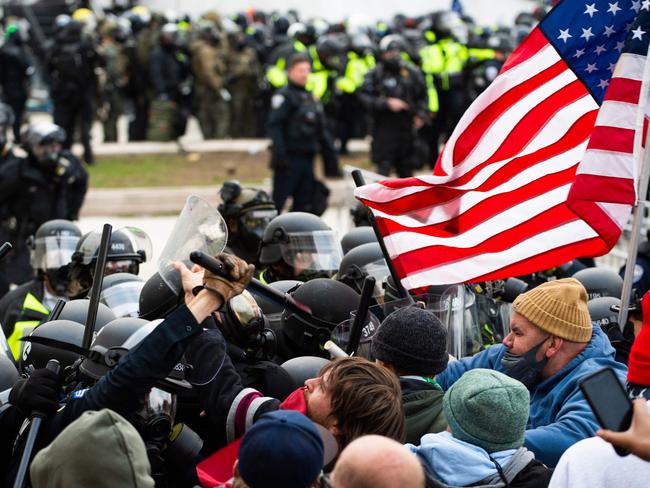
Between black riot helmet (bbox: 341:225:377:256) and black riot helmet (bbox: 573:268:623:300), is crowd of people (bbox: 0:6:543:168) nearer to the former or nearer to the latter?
black riot helmet (bbox: 341:225:377:256)

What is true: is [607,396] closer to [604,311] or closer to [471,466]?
[471,466]

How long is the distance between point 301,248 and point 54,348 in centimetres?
227

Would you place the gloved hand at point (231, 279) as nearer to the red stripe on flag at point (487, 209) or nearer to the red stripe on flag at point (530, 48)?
the red stripe on flag at point (487, 209)

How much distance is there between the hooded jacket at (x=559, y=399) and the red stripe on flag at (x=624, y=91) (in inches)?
40.3

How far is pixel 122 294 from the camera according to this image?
19.7 feet

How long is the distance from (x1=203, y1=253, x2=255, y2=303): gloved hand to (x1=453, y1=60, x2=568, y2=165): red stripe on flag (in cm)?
215

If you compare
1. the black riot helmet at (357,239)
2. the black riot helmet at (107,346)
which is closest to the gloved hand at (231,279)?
the black riot helmet at (107,346)

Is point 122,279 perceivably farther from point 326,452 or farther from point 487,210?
point 326,452

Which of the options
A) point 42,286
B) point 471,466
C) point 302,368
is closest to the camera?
point 471,466

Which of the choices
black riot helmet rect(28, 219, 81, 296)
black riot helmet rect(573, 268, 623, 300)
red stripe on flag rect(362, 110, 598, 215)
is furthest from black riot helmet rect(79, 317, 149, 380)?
black riot helmet rect(573, 268, 623, 300)

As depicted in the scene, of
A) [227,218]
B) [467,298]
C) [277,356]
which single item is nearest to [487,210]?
[467,298]

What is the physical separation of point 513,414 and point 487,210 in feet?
6.35

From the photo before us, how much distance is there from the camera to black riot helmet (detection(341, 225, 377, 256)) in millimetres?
7449

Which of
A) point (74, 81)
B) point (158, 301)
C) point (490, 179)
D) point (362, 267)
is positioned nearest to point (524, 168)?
point (490, 179)
